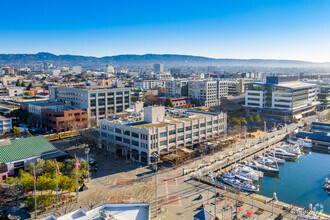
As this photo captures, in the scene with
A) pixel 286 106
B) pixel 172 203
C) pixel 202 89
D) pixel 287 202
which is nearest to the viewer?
pixel 172 203

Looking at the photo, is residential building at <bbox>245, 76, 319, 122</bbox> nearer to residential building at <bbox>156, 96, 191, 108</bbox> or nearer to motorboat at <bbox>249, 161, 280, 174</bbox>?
residential building at <bbox>156, 96, 191, 108</bbox>

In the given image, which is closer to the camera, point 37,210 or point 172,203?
point 37,210

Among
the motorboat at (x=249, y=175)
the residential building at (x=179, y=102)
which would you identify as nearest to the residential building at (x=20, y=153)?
the motorboat at (x=249, y=175)

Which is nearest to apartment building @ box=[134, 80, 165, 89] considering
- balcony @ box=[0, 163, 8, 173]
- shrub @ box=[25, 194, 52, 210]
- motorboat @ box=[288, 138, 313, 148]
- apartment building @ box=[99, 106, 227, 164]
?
apartment building @ box=[99, 106, 227, 164]

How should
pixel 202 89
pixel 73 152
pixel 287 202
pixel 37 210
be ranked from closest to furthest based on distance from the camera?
pixel 37 210, pixel 287 202, pixel 73 152, pixel 202 89

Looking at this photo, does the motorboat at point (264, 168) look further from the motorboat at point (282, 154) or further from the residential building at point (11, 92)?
the residential building at point (11, 92)

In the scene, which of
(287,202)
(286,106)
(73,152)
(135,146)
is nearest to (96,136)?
(73,152)

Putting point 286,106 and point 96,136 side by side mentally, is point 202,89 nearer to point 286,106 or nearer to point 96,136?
point 286,106

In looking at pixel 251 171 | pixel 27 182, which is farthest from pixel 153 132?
pixel 27 182
